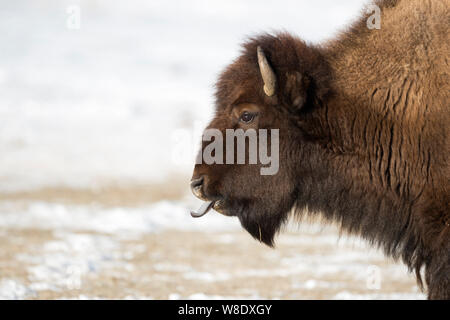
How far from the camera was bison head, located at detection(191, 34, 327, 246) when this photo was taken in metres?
5.30

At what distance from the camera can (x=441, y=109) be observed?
4.94 metres

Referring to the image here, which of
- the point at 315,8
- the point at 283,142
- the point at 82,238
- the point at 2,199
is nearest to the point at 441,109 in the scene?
the point at 283,142

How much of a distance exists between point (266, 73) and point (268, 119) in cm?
37

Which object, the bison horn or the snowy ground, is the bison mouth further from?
the snowy ground

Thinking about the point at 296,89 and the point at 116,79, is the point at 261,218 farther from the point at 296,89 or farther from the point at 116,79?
the point at 116,79

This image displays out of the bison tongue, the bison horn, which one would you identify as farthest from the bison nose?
the bison horn

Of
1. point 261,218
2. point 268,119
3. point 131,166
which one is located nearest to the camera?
point 268,119

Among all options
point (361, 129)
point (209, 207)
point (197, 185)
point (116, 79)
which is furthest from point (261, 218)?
point (116, 79)

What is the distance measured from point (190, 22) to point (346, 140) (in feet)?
149

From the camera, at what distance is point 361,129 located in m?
5.25

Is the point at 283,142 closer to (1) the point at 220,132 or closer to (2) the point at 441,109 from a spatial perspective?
(1) the point at 220,132

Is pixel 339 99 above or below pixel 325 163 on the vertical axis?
above

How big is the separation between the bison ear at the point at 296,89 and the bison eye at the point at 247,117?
28cm

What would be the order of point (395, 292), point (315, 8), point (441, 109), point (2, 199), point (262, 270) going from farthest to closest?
point (315, 8)
point (2, 199)
point (262, 270)
point (395, 292)
point (441, 109)
